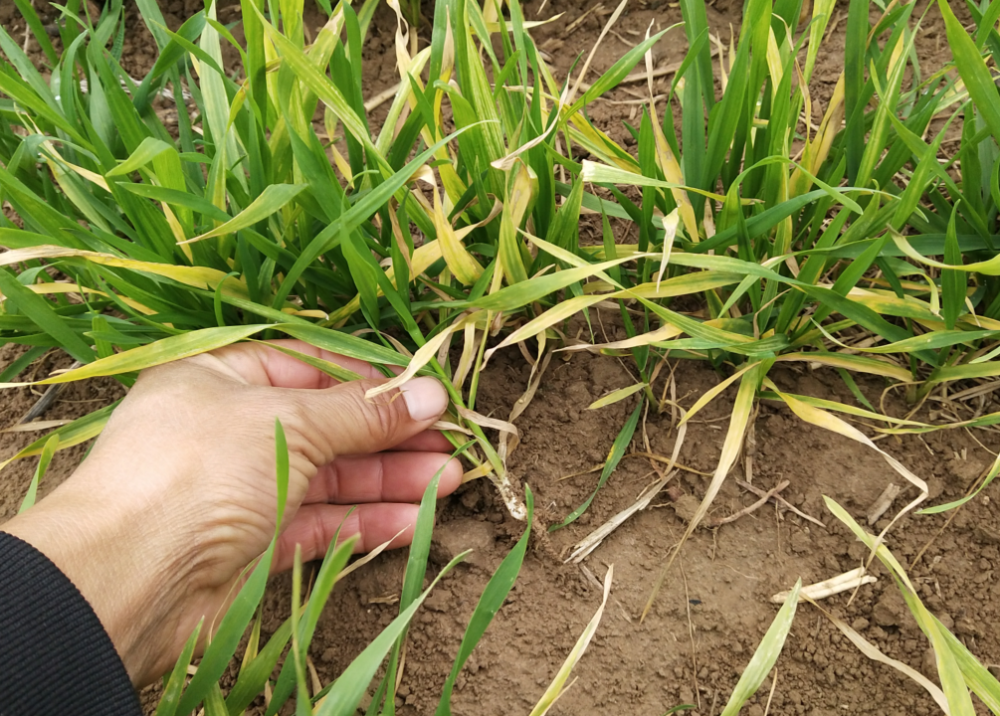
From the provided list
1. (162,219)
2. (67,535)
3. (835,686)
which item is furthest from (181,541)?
(835,686)

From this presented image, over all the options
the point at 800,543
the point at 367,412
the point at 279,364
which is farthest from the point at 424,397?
the point at 800,543

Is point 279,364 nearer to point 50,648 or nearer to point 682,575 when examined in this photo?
point 50,648

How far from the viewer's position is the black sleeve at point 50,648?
2.36 ft

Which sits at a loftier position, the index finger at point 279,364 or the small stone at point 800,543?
the index finger at point 279,364

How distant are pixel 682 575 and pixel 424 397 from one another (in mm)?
447

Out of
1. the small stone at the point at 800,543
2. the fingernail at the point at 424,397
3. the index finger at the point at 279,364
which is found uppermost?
the index finger at the point at 279,364

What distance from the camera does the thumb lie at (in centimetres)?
90

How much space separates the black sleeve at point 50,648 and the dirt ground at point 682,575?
28 cm

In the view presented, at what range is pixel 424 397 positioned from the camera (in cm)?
95

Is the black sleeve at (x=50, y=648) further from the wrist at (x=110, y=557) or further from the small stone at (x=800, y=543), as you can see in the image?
the small stone at (x=800, y=543)

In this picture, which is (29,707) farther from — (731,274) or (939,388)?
(939,388)

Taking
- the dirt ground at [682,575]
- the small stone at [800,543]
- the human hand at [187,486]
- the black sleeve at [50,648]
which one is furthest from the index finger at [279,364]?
the small stone at [800,543]

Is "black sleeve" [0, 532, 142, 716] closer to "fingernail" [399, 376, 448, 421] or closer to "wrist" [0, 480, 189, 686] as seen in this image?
"wrist" [0, 480, 189, 686]

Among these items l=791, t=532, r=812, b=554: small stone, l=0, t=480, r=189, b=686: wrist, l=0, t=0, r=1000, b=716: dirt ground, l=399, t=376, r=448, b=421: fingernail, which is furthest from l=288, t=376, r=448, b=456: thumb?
l=791, t=532, r=812, b=554: small stone
